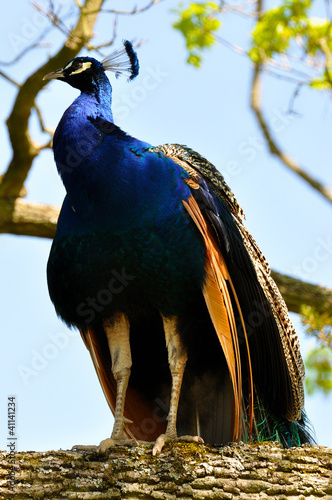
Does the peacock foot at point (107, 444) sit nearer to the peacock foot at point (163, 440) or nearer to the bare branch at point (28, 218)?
the peacock foot at point (163, 440)

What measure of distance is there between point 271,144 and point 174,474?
4.42 m

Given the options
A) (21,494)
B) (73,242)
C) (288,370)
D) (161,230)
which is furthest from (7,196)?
(21,494)

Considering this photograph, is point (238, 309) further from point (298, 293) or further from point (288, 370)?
point (298, 293)

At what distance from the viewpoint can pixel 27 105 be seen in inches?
231

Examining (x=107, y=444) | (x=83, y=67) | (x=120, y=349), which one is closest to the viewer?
(x=107, y=444)

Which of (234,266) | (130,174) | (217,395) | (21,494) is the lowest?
(21,494)

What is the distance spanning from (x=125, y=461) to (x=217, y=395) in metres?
1.23

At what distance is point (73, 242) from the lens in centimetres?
398

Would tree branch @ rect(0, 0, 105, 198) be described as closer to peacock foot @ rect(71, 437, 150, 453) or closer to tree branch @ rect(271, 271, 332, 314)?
tree branch @ rect(271, 271, 332, 314)

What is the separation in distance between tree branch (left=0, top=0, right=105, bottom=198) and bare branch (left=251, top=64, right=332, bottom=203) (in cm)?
183

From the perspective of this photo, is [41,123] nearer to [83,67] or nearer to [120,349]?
[83,67]

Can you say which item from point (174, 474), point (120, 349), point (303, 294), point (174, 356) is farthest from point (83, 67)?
point (174, 474)

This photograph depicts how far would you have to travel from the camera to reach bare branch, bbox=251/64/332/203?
20.8 ft

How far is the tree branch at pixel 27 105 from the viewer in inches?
226
